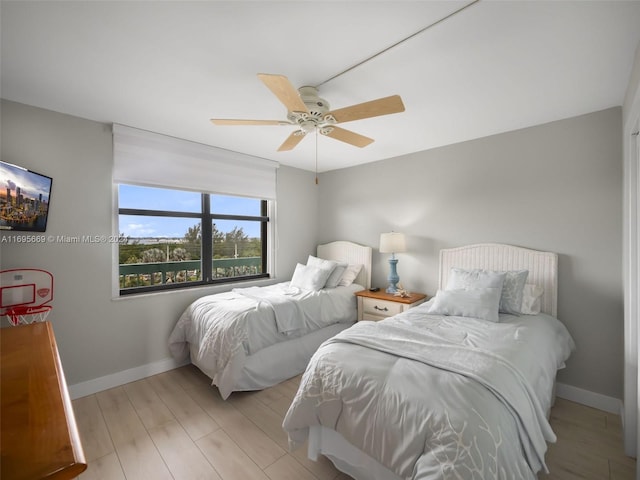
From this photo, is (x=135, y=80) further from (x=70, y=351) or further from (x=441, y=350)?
(x=441, y=350)

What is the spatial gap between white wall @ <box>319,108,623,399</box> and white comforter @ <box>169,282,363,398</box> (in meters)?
1.24

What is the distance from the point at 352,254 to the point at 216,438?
2664 mm

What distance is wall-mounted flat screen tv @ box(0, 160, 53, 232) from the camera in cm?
204

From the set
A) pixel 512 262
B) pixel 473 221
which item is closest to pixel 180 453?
pixel 512 262

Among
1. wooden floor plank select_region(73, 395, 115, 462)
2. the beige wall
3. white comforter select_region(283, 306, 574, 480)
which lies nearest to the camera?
white comforter select_region(283, 306, 574, 480)

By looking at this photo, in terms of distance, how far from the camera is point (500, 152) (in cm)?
290

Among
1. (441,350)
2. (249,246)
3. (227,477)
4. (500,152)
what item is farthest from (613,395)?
(249,246)

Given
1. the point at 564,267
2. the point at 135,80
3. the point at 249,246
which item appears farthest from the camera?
the point at 249,246

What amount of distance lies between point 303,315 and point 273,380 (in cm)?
64

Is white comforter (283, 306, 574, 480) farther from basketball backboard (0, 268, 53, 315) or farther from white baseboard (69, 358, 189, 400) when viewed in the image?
basketball backboard (0, 268, 53, 315)

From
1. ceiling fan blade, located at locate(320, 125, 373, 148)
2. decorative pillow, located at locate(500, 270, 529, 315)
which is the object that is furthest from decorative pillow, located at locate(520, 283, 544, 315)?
ceiling fan blade, located at locate(320, 125, 373, 148)

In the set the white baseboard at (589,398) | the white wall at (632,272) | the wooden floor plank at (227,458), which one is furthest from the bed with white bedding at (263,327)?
the white wall at (632,272)

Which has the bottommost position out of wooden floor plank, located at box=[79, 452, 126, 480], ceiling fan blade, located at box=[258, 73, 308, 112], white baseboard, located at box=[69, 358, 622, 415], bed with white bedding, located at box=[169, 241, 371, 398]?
wooden floor plank, located at box=[79, 452, 126, 480]

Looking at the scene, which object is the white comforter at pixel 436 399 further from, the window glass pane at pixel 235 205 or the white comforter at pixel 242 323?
the window glass pane at pixel 235 205
